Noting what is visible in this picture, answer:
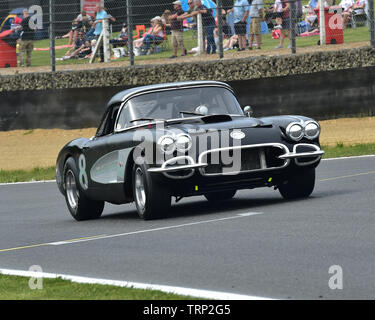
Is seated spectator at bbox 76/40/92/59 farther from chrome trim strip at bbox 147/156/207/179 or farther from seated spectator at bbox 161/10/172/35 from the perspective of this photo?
chrome trim strip at bbox 147/156/207/179

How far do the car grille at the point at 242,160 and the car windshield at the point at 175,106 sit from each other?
1.10 m

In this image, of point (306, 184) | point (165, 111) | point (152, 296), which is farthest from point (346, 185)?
point (152, 296)

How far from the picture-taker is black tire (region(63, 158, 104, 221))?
12453 millimetres

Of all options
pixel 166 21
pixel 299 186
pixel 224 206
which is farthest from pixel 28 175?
pixel 299 186

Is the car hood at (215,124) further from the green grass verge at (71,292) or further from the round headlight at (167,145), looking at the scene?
the green grass verge at (71,292)

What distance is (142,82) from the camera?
2523 centimetres

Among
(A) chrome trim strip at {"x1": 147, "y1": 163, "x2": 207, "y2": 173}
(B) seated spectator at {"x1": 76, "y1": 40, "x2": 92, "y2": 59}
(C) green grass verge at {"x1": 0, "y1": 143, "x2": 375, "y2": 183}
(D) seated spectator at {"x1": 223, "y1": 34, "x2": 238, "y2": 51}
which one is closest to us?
(A) chrome trim strip at {"x1": 147, "y1": 163, "x2": 207, "y2": 173}

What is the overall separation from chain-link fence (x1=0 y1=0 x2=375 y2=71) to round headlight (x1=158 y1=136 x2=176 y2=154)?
13.3 meters

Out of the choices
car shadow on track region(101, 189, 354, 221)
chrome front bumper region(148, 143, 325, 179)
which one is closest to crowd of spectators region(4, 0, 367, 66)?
car shadow on track region(101, 189, 354, 221)

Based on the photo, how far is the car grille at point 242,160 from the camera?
10.7m

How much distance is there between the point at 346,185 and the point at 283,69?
11.0 m

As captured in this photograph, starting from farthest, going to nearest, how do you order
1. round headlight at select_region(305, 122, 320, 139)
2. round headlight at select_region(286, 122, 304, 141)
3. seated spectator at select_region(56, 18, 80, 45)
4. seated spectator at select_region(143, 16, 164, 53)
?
seated spectator at select_region(56, 18, 80, 45)
seated spectator at select_region(143, 16, 164, 53)
round headlight at select_region(305, 122, 320, 139)
round headlight at select_region(286, 122, 304, 141)

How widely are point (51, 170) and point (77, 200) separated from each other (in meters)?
8.76
